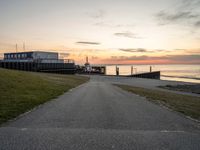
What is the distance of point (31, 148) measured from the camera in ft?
19.1

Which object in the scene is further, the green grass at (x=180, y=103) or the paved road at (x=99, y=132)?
the green grass at (x=180, y=103)

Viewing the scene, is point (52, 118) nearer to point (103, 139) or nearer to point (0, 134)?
point (0, 134)

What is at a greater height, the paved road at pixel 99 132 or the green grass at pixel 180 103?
the paved road at pixel 99 132

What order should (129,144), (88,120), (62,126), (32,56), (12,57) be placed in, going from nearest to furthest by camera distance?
(129,144) → (62,126) → (88,120) → (32,56) → (12,57)

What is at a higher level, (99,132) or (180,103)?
(99,132)

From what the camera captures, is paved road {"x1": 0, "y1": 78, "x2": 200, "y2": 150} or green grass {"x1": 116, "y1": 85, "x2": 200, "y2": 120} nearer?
paved road {"x1": 0, "y1": 78, "x2": 200, "y2": 150}

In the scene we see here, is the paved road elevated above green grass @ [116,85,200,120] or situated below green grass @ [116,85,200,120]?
above

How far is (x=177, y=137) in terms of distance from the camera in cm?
710

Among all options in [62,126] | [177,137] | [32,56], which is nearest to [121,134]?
[177,137]

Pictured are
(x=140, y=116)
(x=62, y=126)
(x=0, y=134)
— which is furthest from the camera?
(x=140, y=116)

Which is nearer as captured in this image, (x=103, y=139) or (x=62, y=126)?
(x=103, y=139)

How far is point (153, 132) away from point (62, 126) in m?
3.01

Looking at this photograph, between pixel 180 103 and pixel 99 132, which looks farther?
pixel 180 103

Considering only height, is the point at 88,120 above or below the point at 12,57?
below
